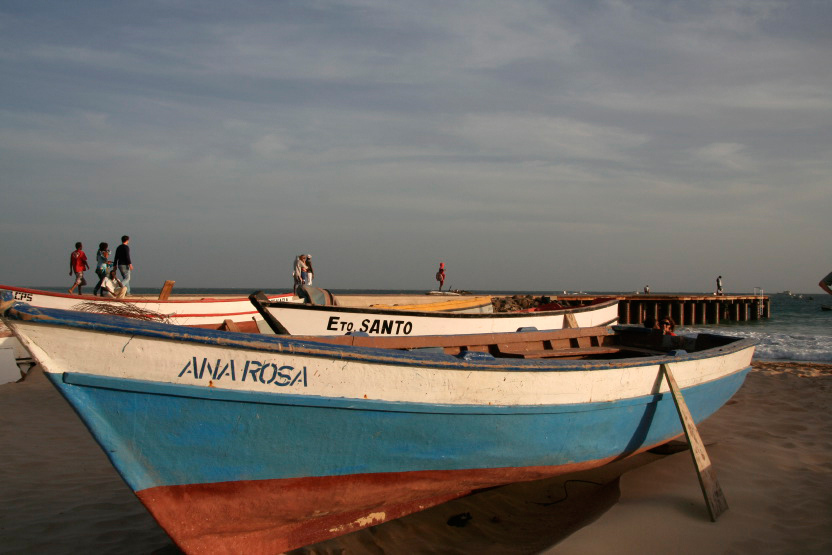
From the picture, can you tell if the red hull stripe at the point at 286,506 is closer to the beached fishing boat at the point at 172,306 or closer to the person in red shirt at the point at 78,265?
the beached fishing boat at the point at 172,306

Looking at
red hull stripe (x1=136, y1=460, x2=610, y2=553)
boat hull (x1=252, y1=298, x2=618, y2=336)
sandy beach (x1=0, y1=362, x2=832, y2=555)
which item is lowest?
sandy beach (x1=0, y1=362, x2=832, y2=555)

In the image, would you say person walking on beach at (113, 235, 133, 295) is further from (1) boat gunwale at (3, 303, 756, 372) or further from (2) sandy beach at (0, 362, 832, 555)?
(1) boat gunwale at (3, 303, 756, 372)

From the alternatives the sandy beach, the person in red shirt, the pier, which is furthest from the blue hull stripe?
the pier

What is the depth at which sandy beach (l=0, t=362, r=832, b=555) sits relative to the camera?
433 cm

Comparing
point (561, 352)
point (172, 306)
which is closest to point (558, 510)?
point (561, 352)

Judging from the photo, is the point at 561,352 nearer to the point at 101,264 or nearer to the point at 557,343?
the point at 557,343

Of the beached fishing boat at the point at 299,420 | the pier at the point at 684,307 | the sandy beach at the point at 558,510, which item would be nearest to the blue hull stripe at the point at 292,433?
the beached fishing boat at the point at 299,420

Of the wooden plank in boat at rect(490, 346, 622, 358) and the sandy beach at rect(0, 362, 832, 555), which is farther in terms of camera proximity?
the wooden plank in boat at rect(490, 346, 622, 358)

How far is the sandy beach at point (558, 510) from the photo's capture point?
433 centimetres

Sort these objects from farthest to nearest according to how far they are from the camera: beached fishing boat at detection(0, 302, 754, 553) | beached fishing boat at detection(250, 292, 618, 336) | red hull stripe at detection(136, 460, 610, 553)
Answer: beached fishing boat at detection(250, 292, 618, 336)
red hull stripe at detection(136, 460, 610, 553)
beached fishing boat at detection(0, 302, 754, 553)

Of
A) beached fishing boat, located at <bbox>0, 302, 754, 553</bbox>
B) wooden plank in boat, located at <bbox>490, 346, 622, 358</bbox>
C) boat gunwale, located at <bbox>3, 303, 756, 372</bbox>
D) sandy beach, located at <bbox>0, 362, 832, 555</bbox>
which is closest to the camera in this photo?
boat gunwale, located at <bbox>3, 303, 756, 372</bbox>

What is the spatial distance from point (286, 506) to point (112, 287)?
12.7 meters

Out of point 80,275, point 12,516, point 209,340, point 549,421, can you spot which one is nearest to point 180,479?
point 209,340

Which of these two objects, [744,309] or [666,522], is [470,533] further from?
[744,309]
